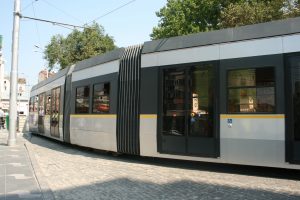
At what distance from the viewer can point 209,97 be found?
974 cm

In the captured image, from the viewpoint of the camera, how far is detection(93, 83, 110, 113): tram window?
12.9m

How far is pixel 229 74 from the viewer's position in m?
9.50

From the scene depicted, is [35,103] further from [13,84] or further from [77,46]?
[77,46]

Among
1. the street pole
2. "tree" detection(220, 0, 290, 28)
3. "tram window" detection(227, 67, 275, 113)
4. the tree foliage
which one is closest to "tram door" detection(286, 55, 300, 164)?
"tram window" detection(227, 67, 275, 113)

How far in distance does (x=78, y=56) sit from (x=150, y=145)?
113ft

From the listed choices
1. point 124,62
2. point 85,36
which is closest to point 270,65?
point 124,62

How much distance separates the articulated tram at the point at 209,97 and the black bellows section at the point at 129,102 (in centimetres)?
3

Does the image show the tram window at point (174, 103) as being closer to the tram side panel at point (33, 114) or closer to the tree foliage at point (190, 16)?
the tram side panel at point (33, 114)

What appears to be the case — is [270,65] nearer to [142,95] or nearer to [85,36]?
[142,95]

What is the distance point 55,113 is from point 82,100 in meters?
4.29

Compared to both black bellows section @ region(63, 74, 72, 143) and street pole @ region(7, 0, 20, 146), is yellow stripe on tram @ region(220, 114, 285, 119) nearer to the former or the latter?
black bellows section @ region(63, 74, 72, 143)

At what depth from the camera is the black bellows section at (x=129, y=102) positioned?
11.6 metres

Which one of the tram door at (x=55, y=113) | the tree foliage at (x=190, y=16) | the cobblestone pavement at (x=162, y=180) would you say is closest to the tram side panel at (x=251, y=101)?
the cobblestone pavement at (x=162, y=180)

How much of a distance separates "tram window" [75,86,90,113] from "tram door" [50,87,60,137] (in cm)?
303
